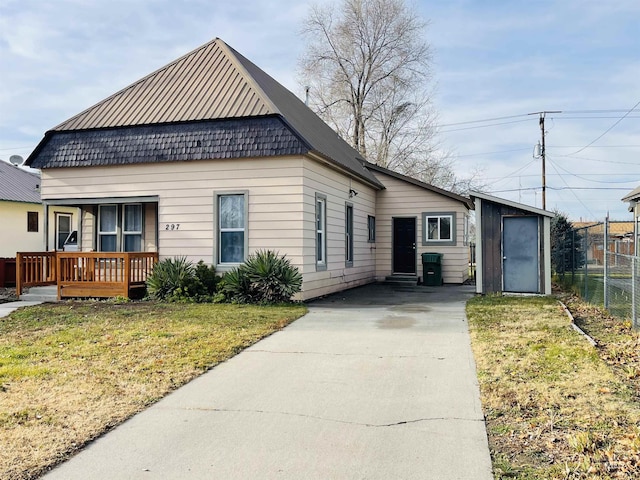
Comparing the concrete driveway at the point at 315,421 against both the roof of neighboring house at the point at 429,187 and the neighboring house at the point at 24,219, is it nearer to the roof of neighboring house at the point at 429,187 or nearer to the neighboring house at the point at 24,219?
the roof of neighboring house at the point at 429,187

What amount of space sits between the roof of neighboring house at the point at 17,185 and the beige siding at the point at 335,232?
15.7m

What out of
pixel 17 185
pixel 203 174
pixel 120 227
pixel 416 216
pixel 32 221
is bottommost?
pixel 120 227

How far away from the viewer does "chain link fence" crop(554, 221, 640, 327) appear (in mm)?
9312

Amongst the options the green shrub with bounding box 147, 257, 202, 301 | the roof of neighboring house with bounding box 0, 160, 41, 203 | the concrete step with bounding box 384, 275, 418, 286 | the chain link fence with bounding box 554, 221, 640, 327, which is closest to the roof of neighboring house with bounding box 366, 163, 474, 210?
the concrete step with bounding box 384, 275, 418, 286

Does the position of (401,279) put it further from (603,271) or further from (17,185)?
(17,185)

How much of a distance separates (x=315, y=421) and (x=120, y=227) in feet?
37.8

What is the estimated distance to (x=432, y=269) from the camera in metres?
18.8

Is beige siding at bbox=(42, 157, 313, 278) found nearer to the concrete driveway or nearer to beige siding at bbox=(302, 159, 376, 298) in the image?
beige siding at bbox=(302, 159, 376, 298)

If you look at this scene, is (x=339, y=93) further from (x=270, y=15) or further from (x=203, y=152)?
(x=203, y=152)

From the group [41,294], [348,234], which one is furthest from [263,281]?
[41,294]

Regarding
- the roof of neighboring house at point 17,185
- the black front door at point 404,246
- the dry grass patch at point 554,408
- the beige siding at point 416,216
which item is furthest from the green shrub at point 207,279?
the roof of neighboring house at point 17,185

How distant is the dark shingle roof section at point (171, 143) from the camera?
41.9 ft

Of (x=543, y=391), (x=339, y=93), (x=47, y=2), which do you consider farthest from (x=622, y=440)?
(x=339, y=93)

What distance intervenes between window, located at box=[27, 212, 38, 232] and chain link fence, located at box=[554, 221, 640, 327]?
2222cm
